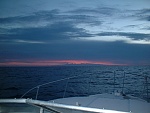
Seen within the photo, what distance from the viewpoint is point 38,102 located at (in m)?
2.44

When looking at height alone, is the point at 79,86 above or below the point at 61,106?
below

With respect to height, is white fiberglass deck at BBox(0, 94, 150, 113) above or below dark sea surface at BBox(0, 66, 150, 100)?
above

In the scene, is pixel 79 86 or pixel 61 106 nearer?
pixel 61 106

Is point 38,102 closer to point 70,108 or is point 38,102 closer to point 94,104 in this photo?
point 70,108

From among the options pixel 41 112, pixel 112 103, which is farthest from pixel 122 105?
pixel 41 112

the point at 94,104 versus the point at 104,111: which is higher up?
the point at 104,111

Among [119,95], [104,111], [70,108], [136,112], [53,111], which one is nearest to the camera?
[104,111]

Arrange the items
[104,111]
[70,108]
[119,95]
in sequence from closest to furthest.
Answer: [104,111]
[70,108]
[119,95]

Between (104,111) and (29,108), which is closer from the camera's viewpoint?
(104,111)

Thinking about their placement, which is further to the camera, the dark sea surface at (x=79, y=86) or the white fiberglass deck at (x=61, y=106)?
the dark sea surface at (x=79, y=86)

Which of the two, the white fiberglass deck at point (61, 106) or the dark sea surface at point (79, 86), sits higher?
the white fiberglass deck at point (61, 106)

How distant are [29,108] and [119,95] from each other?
323 centimetres

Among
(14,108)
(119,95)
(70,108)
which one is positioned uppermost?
(70,108)

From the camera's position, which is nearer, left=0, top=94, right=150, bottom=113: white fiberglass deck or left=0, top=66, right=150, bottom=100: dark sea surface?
left=0, top=94, right=150, bottom=113: white fiberglass deck
